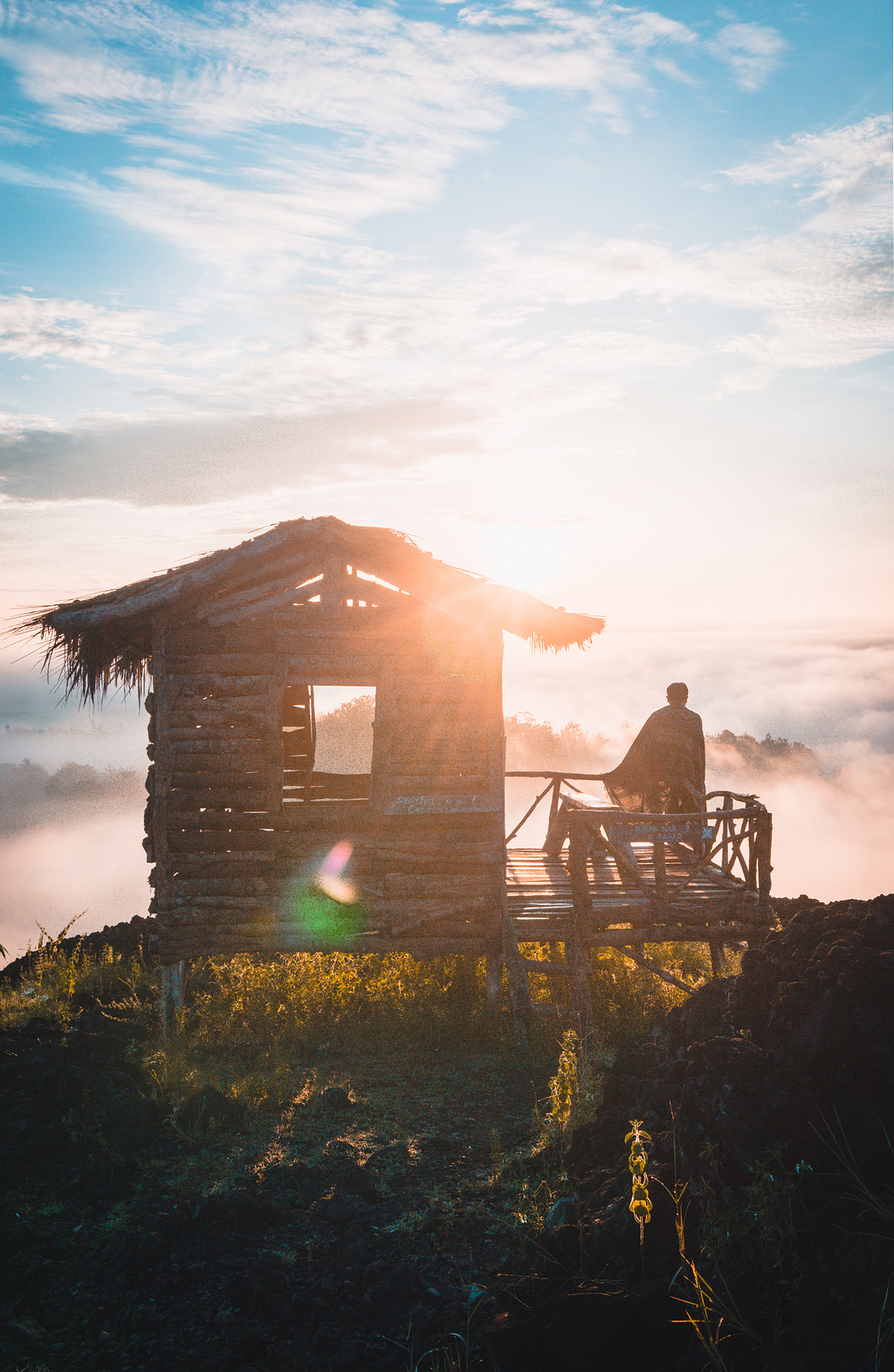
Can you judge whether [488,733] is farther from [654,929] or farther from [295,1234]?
[295,1234]

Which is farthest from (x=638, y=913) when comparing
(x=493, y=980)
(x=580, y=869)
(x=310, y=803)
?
(x=310, y=803)

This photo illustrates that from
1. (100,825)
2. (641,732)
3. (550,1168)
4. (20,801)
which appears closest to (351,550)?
(641,732)

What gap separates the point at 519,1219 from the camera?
16.5ft

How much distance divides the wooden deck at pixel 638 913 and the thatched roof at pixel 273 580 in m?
2.99

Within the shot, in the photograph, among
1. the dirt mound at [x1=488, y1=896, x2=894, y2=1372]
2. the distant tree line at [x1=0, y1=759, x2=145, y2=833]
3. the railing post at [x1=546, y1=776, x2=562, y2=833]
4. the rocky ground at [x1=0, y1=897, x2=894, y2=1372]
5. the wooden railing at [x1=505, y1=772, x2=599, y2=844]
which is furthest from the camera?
the distant tree line at [x1=0, y1=759, x2=145, y2=833]

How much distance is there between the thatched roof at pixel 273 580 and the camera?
8.22 meters

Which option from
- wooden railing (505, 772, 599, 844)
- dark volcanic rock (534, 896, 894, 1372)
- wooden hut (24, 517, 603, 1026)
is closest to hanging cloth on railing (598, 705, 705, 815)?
wooden railing (505, 772, 599, 844)

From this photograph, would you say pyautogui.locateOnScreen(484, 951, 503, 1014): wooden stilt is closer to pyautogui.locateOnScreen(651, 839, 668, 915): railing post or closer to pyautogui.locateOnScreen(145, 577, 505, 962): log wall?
pyautogui.locateOnScreen(145, 577, 505, 962): log wall

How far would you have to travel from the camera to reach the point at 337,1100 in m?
7.04

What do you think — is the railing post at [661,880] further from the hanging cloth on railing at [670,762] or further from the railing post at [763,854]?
the railing post at [763,854]

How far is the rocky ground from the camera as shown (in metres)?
3.43

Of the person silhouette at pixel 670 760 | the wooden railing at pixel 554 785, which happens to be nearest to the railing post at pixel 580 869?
the person silhouette at pixel 670 760

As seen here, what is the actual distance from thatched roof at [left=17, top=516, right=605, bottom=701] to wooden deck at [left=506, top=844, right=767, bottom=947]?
2994 mm

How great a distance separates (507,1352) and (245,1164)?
126 inches
